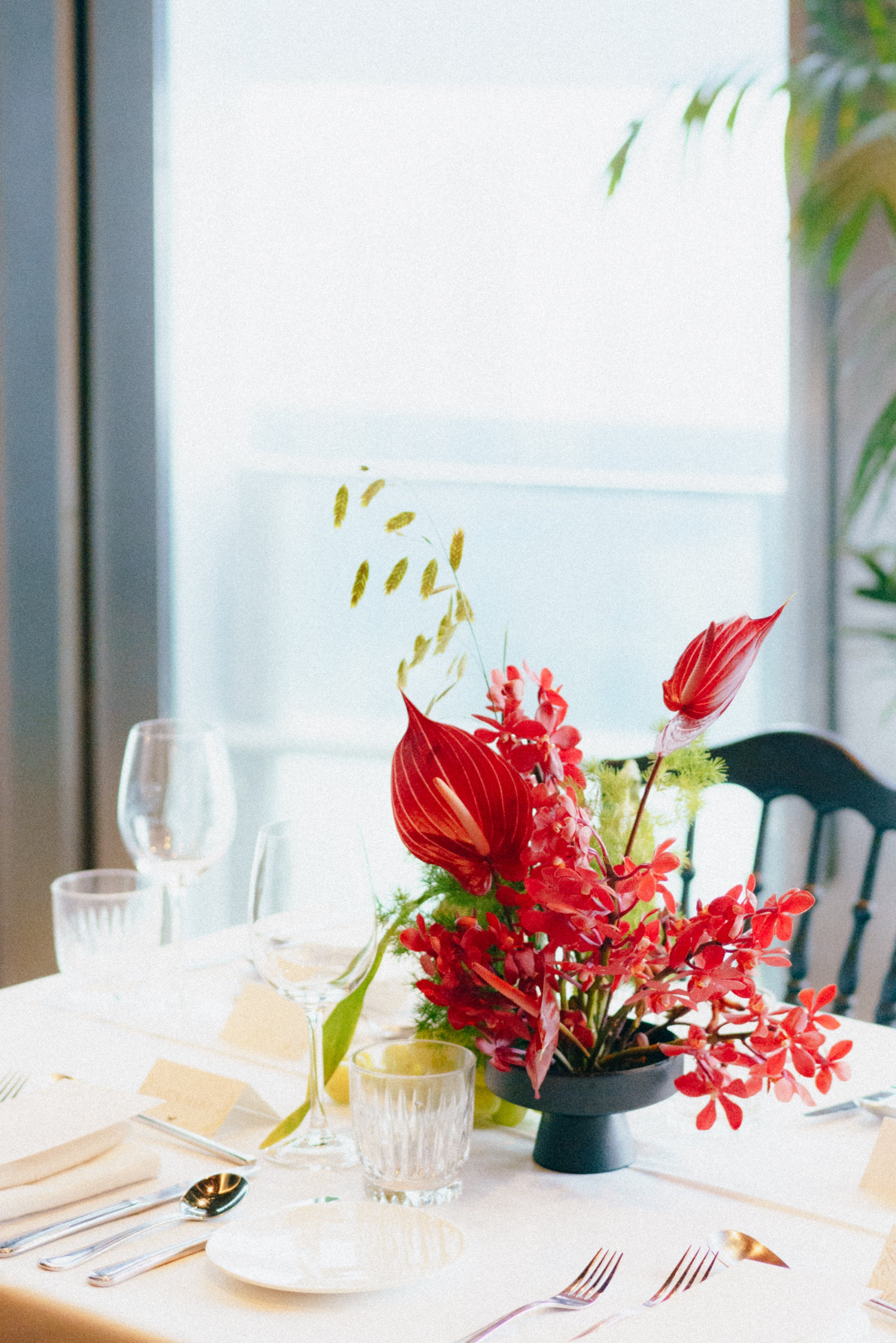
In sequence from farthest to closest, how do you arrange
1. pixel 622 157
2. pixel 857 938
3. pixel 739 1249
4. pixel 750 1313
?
1. pixel 622 157
2. pixel 857 938
3. pixel 739 1249
4. pixel 750 1313

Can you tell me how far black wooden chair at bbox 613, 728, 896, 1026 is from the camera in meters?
1.38

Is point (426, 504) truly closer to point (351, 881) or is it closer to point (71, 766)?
point (71, 766)

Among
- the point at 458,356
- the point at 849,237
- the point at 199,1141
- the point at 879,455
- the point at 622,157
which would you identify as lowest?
the point at 199,1141

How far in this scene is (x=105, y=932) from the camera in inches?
46.5

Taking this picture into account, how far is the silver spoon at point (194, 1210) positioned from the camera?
0.74m

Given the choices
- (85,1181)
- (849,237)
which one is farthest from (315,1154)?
(849,237)

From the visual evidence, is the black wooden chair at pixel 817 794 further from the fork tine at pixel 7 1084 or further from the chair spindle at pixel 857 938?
the fork tine at pixel 7 1084

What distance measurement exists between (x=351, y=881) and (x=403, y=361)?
1.76 metres

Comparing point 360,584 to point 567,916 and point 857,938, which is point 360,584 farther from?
point 857,938

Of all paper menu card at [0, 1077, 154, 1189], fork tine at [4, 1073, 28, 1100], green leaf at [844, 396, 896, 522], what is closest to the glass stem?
paper menu card at [0, 1077, 154, 1189]

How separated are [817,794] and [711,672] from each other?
77cm

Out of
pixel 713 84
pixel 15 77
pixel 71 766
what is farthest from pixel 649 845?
pixel 15 77

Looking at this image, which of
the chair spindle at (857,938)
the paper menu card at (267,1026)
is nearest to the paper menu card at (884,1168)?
the paper menu card at (267,1026)

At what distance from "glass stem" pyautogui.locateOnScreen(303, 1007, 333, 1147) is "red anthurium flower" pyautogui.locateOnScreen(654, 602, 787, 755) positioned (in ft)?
1.02
